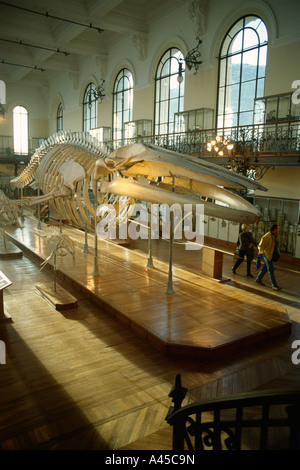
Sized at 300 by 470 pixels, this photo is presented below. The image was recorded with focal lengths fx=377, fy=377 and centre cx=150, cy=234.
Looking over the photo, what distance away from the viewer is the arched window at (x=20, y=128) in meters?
28.7

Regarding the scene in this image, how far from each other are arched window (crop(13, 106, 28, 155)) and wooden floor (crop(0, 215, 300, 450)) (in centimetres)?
2544

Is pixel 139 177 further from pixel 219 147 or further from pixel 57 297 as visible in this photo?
pixel 219 147

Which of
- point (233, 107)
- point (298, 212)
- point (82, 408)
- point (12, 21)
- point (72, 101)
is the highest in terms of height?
point (12, 21)

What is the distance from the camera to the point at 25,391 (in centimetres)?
385

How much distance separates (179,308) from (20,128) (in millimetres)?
27025

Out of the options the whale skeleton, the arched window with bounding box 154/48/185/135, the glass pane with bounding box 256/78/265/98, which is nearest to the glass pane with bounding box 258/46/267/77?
the glass pane with bounding box 256/78/265/98

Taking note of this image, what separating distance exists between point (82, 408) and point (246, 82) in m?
12.3

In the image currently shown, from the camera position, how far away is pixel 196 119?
1434 cm

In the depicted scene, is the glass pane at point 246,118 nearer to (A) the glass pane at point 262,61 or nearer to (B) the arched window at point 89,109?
(A) the glass pane at point 262,61

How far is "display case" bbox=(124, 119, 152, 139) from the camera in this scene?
701 inches

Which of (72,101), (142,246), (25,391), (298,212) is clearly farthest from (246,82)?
(72,101)

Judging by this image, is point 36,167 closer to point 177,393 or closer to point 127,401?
point 127,401

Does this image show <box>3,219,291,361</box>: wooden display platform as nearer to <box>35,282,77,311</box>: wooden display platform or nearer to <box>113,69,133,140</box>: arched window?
<box>35,282,77,311</box>: wooden display platform

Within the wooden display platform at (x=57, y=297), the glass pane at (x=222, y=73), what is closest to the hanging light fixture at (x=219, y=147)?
the glass pane at (x=222, y=73)
